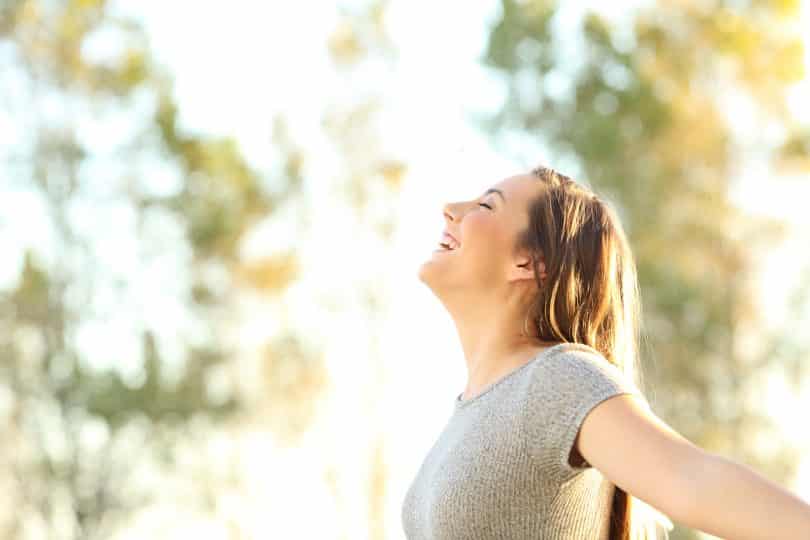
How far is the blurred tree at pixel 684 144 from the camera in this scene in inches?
428

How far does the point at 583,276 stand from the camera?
180 centimetres

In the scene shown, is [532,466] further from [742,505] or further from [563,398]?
[742,505]

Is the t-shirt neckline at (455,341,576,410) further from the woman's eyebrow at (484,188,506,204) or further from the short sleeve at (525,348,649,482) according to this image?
the woman's eyebrow at (484,188,506,204)

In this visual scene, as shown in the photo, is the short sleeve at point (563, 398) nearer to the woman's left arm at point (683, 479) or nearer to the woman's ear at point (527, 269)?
the woman's left arm at point (683, 479)

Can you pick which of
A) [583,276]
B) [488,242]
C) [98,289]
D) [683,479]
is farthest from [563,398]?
[98,289]

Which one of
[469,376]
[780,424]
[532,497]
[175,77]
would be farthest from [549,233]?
[175,77]

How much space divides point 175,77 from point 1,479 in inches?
168

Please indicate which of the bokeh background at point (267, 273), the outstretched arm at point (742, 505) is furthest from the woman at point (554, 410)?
the bokeh background at point (267, 273)

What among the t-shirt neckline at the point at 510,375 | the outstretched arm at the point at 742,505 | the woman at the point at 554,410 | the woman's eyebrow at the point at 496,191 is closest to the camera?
the outstretched arm at the point at 742,505

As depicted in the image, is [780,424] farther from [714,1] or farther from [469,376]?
[469,376]

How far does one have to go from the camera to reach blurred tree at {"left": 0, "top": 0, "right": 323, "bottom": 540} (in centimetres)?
1094

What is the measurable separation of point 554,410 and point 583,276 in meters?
0.34

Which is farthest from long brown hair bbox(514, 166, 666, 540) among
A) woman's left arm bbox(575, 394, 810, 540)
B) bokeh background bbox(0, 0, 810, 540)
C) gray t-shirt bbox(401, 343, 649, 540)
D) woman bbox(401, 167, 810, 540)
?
bokeh background bbox(0, 0, 810, 540)

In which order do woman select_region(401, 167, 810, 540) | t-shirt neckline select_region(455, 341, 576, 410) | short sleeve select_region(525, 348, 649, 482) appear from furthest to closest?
t-shirt neckline select_region(455, 341, 576, 410) → short sleeve select_region(525, 348, 649, 482) → woman select_region(401, 167, 810, 540)
